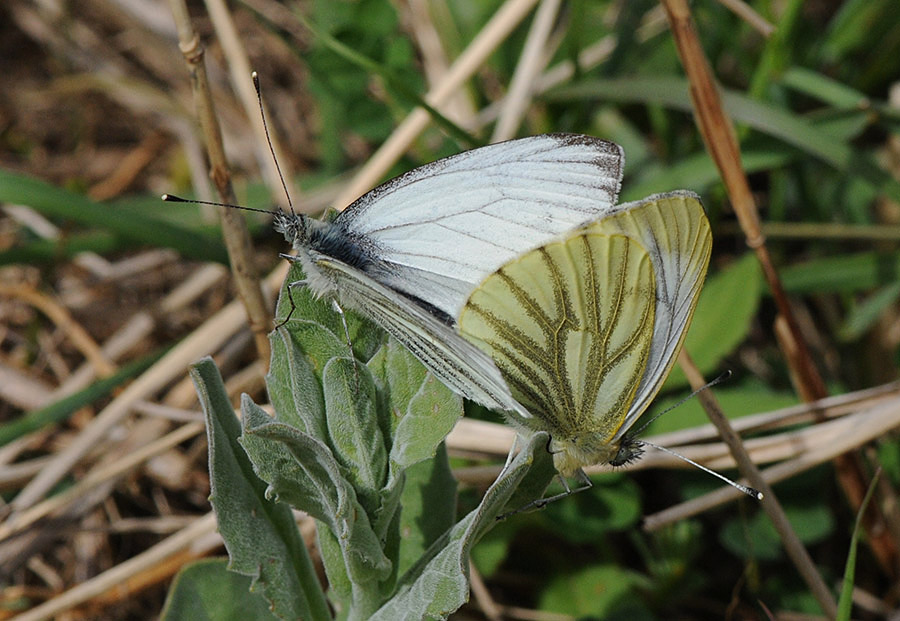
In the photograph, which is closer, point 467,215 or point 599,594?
point 467,215

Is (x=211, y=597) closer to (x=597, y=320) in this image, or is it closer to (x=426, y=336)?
(x=426, y=336)

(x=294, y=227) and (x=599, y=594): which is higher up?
(x=294, y=227)

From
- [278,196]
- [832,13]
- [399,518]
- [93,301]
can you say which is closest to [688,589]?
[399,518]

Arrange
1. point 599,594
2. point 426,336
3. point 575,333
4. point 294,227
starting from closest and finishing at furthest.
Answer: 1. point 426,336
2. point 575,333
3. point 294,227
4. point 599,594

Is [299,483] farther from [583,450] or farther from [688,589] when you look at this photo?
[688,589]

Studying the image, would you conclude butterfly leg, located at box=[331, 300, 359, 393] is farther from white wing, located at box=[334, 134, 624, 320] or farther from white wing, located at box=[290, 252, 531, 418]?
white wing, located at box=[334, 134, 624, 320]

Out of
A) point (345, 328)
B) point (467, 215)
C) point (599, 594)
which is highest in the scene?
point (467, 215)

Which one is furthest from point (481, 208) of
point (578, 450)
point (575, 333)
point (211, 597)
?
point (211, 597)

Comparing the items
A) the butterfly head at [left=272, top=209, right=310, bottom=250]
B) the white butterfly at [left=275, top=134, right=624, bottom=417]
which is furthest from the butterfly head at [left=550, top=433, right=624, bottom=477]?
the butterfly head at [left=272, top=209, right=310, bottom=250]
